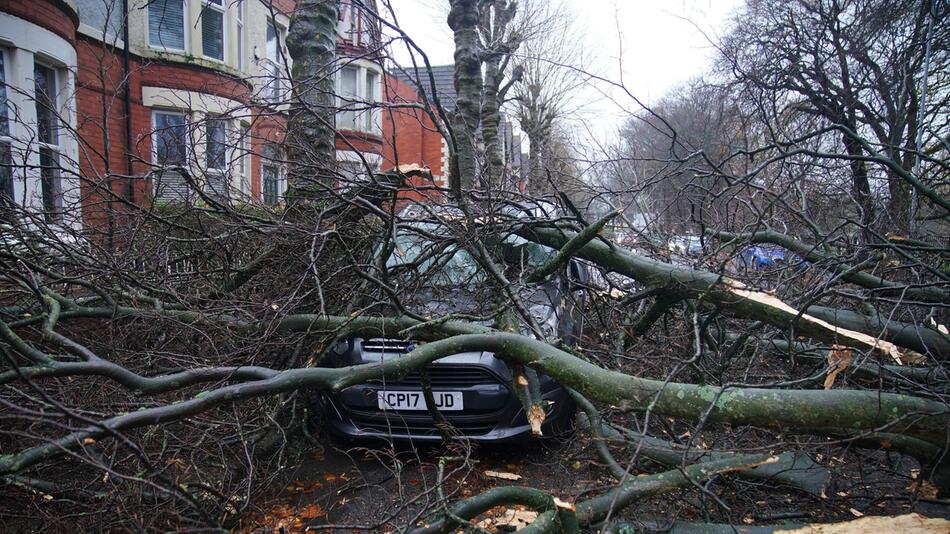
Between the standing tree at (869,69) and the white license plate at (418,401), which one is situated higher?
the standing tree at (869,69)

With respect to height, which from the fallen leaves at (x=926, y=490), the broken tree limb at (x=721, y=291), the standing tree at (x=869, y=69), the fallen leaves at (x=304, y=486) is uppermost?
the standing tree at (x=869, y=69)

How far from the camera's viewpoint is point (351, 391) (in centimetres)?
375

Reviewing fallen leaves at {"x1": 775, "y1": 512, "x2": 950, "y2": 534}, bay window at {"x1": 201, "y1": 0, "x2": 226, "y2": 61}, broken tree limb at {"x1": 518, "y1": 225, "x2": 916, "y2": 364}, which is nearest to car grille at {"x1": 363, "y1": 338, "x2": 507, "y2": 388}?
broken tree limb at {"x1": 518, "y1": 225, "x2": 916, "y2": 364}

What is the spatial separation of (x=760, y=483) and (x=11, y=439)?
12.9ft

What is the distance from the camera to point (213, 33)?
39.8 ft

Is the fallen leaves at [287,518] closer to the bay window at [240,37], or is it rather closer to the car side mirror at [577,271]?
the car side mirror at [577,271]

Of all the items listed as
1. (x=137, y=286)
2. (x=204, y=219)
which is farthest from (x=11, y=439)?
(x=204, y=219)

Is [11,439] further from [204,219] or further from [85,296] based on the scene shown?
[204,219]

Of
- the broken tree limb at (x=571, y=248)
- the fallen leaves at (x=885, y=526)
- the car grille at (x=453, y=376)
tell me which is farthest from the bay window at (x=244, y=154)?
the fallen leaves at (x=885, y=526)

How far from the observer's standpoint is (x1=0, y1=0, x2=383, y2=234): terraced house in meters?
4.84

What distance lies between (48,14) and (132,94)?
2747 mm

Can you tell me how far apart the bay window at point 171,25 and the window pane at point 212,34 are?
0.40m

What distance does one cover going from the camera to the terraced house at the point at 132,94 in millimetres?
4840

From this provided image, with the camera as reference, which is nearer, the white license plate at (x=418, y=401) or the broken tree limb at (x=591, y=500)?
the broken tree limb at (x=591, y=500)
